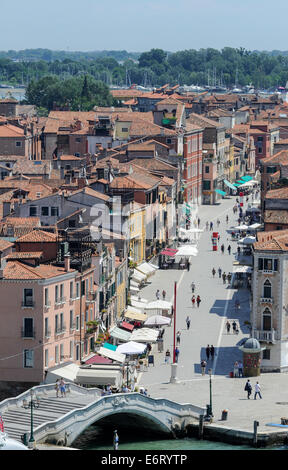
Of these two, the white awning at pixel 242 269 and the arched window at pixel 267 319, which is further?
the white awning at pixel 242 269

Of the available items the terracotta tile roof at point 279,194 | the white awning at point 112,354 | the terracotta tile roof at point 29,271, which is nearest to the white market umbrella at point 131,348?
the white awning at point 112,354

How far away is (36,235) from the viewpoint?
2594 inches

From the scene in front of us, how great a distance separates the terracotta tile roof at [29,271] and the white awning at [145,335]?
923 centimetres

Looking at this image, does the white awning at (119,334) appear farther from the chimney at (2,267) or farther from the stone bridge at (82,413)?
the chimney at (2,267)

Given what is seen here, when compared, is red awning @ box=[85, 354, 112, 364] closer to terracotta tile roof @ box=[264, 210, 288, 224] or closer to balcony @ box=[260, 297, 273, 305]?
balcony @ box=[260, 297, 273, 305]

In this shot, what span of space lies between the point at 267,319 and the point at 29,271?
12917mm

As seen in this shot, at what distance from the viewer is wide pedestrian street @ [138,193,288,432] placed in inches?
2398

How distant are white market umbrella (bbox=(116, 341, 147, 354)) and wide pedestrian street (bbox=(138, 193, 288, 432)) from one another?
3.47 feet

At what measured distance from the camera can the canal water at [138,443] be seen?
57.0 meters

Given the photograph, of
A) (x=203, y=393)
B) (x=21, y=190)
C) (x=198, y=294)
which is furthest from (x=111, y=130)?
(x=203, y=393)

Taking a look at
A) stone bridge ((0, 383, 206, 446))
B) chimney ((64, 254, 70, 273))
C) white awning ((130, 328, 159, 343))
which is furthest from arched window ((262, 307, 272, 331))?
chimney ((64, 254, 70, 273))

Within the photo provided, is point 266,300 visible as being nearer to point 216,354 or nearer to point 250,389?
point 216,354

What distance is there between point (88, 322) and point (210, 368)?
6.28m

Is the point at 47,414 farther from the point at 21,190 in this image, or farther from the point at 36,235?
the point at 21,190
